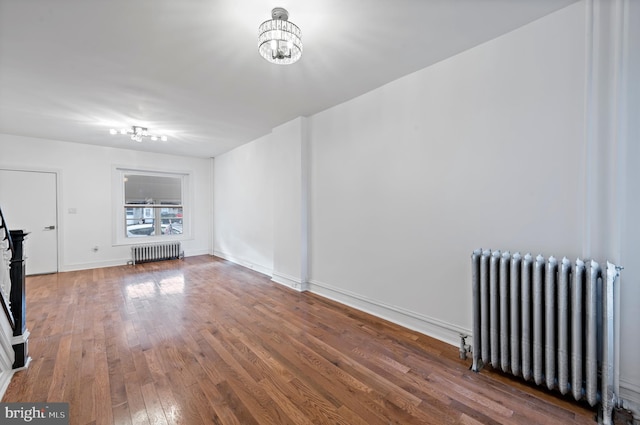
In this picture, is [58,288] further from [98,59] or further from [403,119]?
[403,119]

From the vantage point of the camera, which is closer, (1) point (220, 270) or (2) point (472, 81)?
(2) point (472, 81)

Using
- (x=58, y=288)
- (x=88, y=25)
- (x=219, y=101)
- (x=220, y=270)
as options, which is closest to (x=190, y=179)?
(x=220, y=270)

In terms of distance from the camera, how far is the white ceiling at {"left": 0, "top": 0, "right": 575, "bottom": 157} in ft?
5.88

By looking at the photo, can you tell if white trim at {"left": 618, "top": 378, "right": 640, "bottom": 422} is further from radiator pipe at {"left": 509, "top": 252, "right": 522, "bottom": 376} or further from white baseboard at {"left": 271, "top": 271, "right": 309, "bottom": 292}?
white baseboard at {"left": 271, "top": 271, "right": 309, "bottom": 292}

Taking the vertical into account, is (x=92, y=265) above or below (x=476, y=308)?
below

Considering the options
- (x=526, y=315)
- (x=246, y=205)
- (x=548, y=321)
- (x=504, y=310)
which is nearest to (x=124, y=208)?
(x=246, y=205)

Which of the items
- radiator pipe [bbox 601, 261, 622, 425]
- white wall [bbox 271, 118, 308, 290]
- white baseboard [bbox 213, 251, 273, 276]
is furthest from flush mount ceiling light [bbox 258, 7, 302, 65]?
white baseboard [bbox 213, 251, 273, 276]

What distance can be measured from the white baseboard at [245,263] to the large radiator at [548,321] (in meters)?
3.64

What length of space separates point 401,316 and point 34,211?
6.71 meters

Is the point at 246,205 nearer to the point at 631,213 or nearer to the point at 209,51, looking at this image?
the point at 209,51

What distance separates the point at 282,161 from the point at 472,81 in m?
2.82

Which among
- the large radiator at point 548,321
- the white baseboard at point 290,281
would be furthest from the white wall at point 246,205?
the large radiator at point 548,321

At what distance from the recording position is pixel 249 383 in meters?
1.89

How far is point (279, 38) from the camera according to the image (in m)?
1.73
